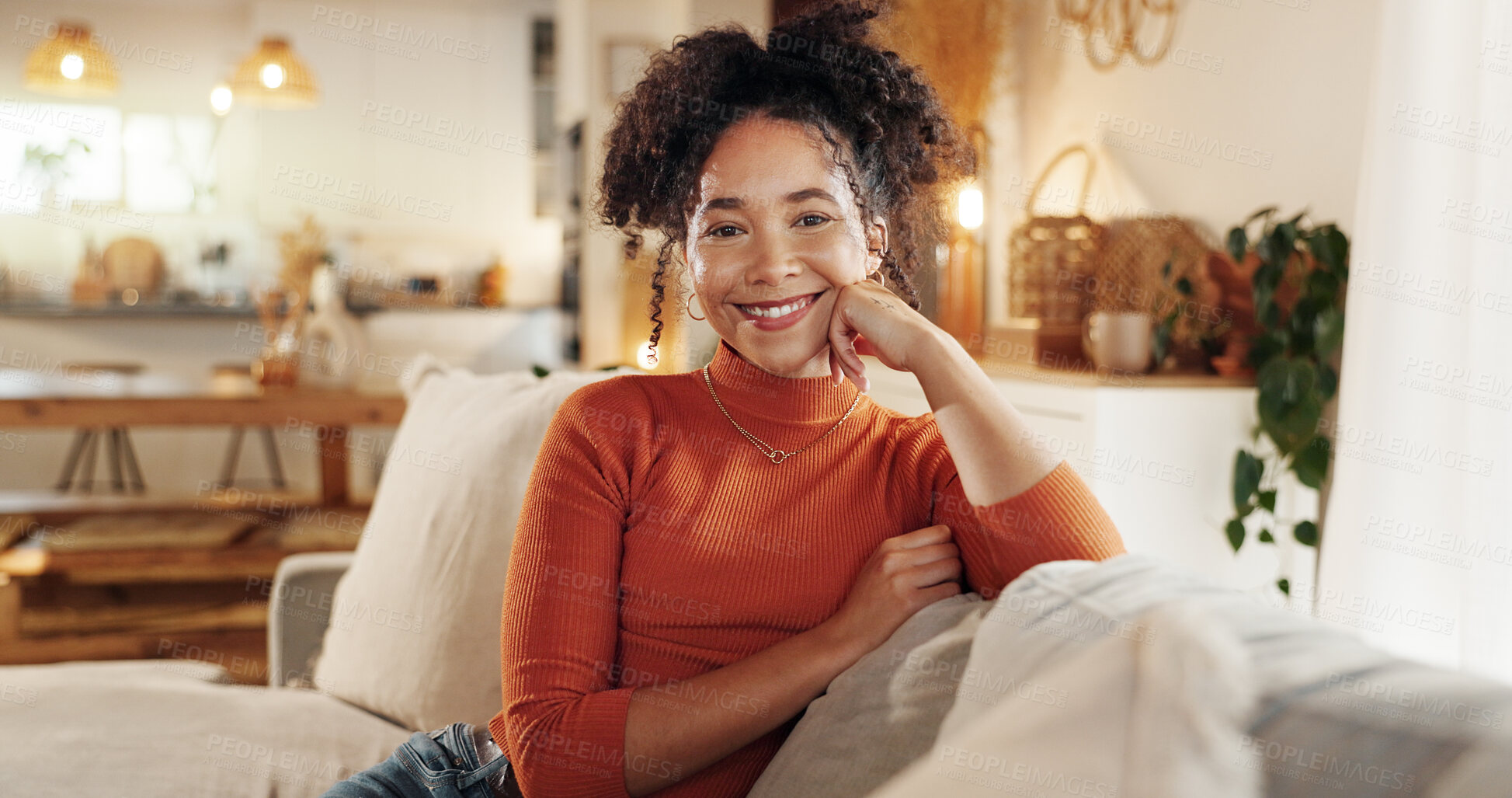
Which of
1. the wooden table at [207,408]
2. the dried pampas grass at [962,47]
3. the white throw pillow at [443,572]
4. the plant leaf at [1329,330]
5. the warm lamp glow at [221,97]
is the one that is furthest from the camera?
the warm lamp glow at [221,97]

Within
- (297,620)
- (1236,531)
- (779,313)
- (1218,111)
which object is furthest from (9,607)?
(1218,111)

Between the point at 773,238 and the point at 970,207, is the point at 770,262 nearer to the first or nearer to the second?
the point at 773,238

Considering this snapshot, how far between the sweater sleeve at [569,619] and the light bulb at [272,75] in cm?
329

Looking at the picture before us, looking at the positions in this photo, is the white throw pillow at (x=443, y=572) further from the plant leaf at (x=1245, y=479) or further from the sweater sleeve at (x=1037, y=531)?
the plant leaf at (x=1245, y=479)

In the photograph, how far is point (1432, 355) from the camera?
165 cm

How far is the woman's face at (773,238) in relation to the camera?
1035mm

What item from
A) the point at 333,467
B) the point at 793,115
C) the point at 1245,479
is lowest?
the point at 333,467

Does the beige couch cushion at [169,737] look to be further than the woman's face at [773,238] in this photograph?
Yes

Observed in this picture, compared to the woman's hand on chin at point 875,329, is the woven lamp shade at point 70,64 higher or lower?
higher

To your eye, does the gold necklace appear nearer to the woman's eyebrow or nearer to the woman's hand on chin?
the woman's hand on chin

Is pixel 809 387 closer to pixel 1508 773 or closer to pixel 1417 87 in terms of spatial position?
pixel 1508 773

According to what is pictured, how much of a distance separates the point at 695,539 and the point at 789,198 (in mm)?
337

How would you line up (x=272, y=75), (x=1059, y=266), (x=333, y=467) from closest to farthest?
(x=1059, y=266), (x=333, y=467), (x=272, y=75)

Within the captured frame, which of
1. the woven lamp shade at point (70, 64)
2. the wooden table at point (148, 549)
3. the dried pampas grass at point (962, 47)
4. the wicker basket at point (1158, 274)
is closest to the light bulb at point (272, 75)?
the woven lamp shade at point (70, 64)
